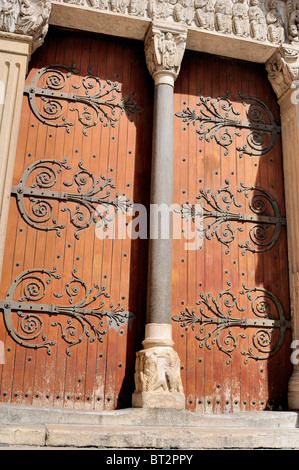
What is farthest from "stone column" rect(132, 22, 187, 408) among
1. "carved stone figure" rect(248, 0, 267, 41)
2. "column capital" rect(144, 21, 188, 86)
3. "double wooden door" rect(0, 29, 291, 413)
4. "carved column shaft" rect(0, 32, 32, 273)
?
"carved column shaft" rect(0, 32, 32, 273)

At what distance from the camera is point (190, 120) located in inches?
207

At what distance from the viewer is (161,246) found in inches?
179

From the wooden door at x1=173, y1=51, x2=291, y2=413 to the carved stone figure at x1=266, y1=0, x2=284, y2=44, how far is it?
0.40 m

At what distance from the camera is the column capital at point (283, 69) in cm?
526

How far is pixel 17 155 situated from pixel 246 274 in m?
2.40

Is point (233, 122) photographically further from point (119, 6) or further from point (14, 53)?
point (14, 53)

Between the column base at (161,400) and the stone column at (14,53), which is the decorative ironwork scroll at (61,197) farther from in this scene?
the column base at (161,400)

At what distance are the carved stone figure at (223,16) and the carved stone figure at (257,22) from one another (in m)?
0.24

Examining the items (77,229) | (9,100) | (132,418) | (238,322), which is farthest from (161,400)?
(9,100)

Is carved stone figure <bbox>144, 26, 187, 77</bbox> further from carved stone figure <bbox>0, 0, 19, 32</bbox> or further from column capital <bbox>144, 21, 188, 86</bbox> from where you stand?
carved stone figure <bbox>0, 0, 19, 32</bbox>

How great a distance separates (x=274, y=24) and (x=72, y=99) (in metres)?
2.26

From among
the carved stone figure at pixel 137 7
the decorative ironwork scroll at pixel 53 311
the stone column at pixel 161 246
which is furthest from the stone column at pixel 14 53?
the stone column at pixel 161 246

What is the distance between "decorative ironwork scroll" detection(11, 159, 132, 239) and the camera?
4.59m
